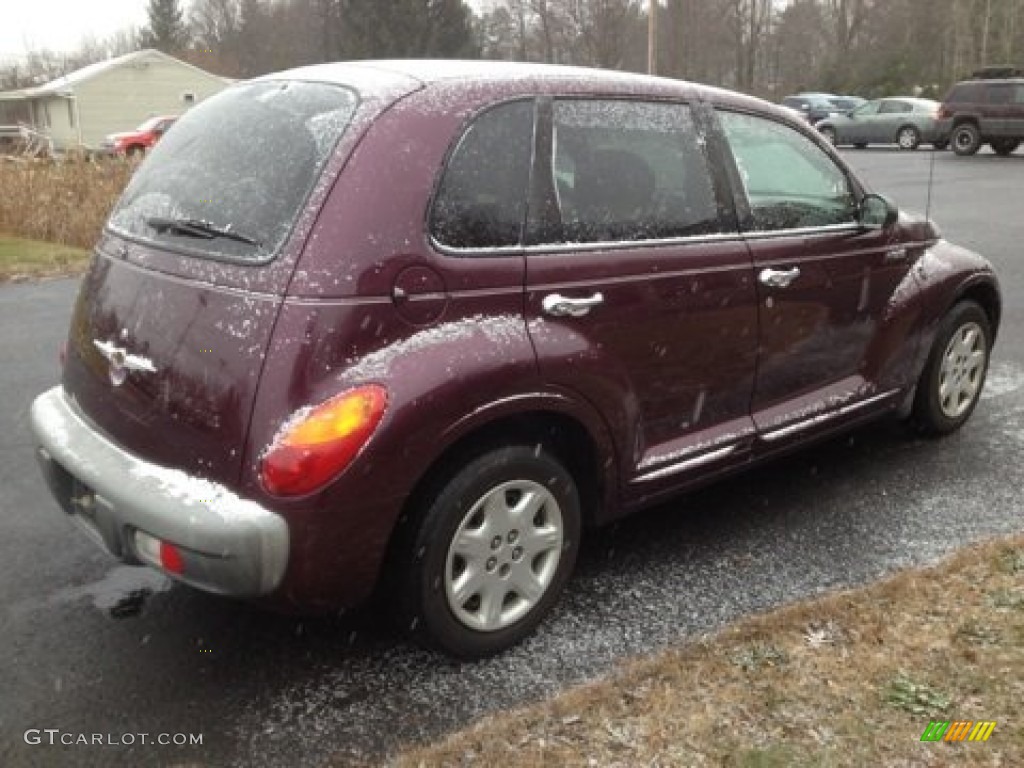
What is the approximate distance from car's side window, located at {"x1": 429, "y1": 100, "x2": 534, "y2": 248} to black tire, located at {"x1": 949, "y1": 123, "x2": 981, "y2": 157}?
26.0 m

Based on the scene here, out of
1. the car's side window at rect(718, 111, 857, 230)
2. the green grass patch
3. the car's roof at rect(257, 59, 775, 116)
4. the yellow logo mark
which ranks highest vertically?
the car's roof at rect(257, 59, 775, 116)

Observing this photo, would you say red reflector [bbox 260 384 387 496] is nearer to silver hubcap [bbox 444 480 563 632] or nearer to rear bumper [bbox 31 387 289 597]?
rear bumper [bbox 31 387 289 597]

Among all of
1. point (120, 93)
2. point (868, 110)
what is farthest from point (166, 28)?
point (868, 110)

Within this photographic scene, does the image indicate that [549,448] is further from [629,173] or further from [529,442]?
[629,173]

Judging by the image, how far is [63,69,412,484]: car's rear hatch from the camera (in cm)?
269

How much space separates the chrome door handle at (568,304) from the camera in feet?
10.00

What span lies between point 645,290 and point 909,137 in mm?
29584

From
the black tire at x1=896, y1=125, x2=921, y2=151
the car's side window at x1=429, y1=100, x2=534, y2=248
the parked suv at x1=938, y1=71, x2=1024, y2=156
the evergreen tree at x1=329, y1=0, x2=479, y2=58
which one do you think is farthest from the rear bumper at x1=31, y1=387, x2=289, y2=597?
the evergreen tree at x1=329, y1=0, x2=479, y2=58

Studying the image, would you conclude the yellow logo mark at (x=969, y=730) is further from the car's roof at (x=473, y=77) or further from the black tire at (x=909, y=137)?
the black tire at (x=909, y=137)

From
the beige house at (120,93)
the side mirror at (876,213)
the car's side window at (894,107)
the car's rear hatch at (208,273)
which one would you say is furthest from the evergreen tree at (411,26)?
the car's rear hatch at (208,273)

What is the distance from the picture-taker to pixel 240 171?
9.80 feet

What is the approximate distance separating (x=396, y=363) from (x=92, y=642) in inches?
56.6

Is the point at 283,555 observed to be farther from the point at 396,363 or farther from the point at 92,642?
the point at 92,642

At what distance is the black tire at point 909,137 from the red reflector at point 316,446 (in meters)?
30.5
